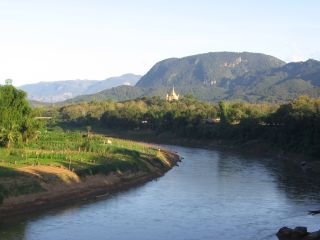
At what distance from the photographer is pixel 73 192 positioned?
57.0 meters

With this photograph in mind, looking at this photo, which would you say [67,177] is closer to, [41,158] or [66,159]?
[41,158]

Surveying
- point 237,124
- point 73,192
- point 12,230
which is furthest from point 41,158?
point 237,124

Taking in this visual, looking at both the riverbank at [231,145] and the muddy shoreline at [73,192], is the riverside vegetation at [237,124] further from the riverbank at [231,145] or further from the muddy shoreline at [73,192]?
the muddy shoreline at [73,192]

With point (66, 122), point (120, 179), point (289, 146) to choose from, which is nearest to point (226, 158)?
point (289, 146)

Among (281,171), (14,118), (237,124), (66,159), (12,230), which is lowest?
(12,230)

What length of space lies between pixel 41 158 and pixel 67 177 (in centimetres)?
923

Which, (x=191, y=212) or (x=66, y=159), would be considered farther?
(x=66, y=159)

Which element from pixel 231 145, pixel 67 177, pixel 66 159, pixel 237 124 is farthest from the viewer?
pixel 237 124

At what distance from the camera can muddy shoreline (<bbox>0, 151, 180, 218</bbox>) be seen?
49.1m

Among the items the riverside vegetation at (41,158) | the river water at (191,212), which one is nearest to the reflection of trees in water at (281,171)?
the river water at (191,212)

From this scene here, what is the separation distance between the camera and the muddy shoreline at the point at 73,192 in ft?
161

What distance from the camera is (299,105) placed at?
109125 millimetres

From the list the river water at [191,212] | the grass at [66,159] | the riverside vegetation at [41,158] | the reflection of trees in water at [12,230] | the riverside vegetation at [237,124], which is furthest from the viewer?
the riverside vegetation at [237,124]

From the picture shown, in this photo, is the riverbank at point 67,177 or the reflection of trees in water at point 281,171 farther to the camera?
the reflection of trees in water at point 281,171
